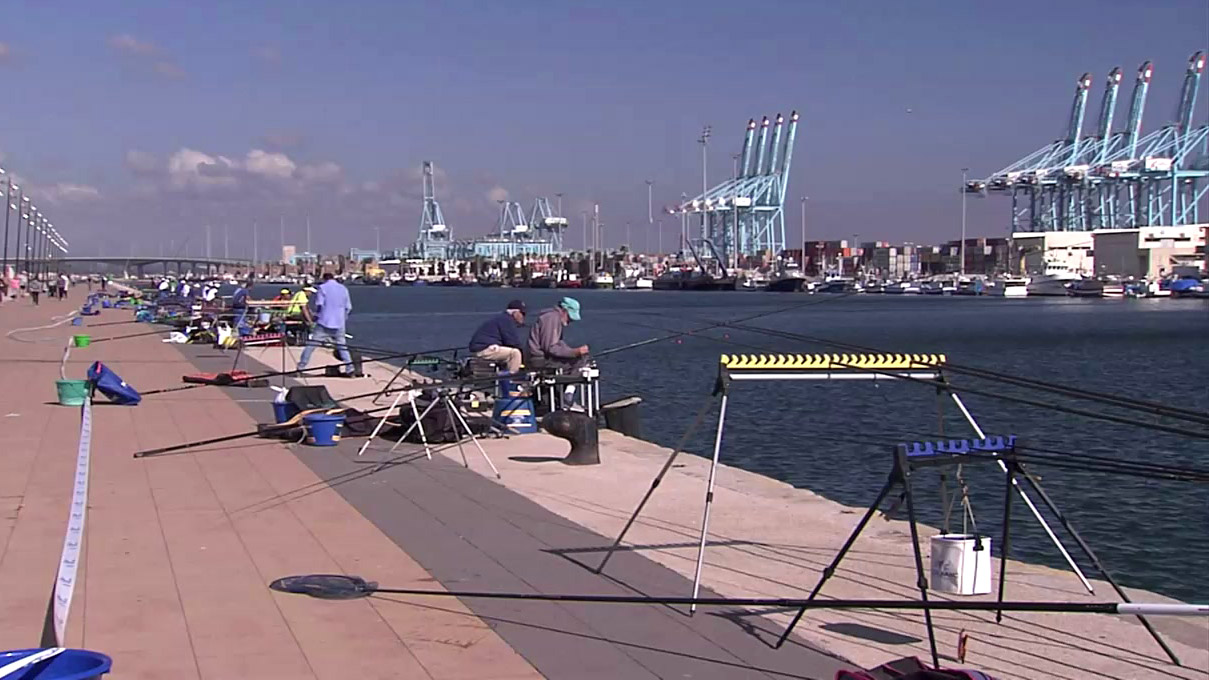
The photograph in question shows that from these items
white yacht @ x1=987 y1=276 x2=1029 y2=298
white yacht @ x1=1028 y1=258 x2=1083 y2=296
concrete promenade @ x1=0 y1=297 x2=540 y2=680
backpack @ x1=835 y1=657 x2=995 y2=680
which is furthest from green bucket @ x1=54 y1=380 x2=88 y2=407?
white yacht @ x1=1028 y1=258 x2=1083 y2=296

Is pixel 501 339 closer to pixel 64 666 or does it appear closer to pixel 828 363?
Answer: pixel 828 363

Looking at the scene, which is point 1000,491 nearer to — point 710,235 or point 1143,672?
point 1143,672

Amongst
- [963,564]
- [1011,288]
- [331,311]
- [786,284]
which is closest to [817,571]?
[963,564]

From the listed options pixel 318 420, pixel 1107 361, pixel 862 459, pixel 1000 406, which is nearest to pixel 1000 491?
pixel 862 459

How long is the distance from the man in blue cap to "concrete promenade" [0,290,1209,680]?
5.04ft

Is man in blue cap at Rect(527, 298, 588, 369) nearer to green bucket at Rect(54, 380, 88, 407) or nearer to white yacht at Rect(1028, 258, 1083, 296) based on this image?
green bucket at Rect(54, 380, 88, 407)

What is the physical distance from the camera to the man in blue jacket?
13680mm

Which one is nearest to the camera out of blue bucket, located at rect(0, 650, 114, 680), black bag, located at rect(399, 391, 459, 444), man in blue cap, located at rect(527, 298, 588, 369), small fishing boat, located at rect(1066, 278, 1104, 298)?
blue bucket, located at rect(0, 650, 114, 680)

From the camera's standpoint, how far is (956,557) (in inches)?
249

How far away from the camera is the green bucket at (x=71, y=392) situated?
50.6 feet

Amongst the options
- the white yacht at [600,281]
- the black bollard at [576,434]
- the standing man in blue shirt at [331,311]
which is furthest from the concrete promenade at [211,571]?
the white yacht at [600,281]

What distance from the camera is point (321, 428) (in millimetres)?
11930

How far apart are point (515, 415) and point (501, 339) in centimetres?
122

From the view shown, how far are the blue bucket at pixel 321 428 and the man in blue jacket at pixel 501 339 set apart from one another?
2104 millimetres
